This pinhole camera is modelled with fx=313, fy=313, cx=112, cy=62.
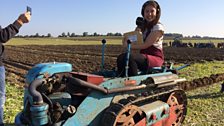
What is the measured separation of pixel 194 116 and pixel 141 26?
8.64ft

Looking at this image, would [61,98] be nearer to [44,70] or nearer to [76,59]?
[44,70]

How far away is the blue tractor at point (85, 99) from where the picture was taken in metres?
4.26

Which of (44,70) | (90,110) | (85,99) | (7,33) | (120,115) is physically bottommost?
(120,115)

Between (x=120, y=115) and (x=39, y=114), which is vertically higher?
(x=39, y=114)

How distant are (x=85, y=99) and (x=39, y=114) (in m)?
0.72

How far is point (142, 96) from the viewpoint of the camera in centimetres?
519

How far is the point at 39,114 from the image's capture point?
4.01m

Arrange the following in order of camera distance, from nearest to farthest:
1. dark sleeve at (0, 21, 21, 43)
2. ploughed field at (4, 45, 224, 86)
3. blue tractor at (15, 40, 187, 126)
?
blue tractor at (15, 40, 187, 126) → dark sleeve at (0, 21, 21, 43) → ploughed field at (4, 45, 224, 86)

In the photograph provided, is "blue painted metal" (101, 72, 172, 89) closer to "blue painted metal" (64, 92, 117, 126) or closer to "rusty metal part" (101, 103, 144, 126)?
"blue painted metal" (64, 92, 117, 126)

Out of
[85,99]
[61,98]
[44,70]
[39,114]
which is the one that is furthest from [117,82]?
[39,114]

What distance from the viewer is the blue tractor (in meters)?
4.26

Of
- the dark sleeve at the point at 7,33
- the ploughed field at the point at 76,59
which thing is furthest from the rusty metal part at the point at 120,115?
the ploughed field at the point at 76,59

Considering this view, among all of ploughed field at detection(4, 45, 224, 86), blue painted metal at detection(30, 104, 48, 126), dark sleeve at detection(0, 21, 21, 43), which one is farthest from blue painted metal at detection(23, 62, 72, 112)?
ploughed field at detection(4, 45, 224, 86)

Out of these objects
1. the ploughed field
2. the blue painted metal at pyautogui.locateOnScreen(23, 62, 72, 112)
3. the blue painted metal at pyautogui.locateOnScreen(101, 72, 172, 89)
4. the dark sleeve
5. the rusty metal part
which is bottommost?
the ploughed field
